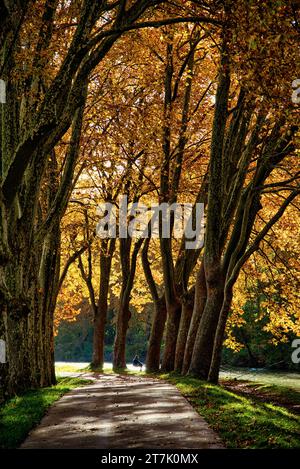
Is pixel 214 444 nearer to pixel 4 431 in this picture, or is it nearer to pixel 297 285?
pixel 4 431

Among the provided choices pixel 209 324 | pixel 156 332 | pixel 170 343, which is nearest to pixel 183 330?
pixel 170 343

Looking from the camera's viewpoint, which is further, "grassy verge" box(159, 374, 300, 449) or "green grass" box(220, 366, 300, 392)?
"green grass" box(220, 366, 300, 392)

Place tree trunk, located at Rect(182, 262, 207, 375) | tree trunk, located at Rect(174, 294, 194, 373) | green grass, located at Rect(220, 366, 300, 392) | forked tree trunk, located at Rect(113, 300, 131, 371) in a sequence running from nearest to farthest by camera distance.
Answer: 1. tree trunk, located at Rect(182, 262, 207, 375)
2. tree trunk, located at Rect(174, 294, 194, 373)
3. forked tree trunk, located at Rect(113, 300, 131, 371)
4. green grass, located at Rect(220, 366, 300, 392)

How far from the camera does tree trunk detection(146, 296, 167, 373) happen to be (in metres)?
23.9

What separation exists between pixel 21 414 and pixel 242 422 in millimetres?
3480

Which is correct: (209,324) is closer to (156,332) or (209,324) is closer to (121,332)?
(156,332)

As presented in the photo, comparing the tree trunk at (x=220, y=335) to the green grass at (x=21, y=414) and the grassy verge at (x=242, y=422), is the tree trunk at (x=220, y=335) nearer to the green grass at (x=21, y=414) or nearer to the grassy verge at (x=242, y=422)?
the grassy verge at (x=242, y=422)

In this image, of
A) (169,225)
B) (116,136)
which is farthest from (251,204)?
(116,136)

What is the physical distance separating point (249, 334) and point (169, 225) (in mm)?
28275

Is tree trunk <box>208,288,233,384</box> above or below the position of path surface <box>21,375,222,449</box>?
above

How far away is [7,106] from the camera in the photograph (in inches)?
422

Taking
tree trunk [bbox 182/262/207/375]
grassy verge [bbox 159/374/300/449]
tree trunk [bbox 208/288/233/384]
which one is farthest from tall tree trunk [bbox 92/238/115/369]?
grassy verge [bbox 159/374/300/449]

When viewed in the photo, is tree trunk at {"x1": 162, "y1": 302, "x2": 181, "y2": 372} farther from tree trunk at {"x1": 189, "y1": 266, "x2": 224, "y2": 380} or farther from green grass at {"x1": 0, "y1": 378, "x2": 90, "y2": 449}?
green grass at {"x1": 0, "y1": 378, "x2": 90, "y2": 449}

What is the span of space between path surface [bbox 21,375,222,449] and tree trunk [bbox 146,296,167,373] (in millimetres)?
11262
